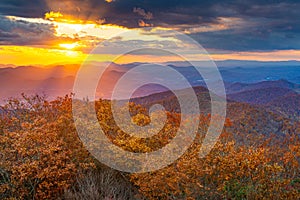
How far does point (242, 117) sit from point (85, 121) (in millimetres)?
76448

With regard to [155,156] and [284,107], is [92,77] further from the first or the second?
[284,107]

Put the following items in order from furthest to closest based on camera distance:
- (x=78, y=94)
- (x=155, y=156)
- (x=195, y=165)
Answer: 1. (x=78, y=94)
2. (x=155, y=156)
3. (x=195, y=165)

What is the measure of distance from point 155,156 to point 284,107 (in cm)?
15347

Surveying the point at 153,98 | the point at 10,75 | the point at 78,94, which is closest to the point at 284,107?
the point at 153,98

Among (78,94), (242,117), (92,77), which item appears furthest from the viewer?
(242,117)

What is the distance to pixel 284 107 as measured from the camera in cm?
15125

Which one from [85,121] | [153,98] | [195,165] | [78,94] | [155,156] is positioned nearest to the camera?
[195,165]

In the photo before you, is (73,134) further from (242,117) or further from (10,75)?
(10,75)

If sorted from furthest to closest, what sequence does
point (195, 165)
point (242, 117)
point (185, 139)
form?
point (242, 117) < point (185, 139) < point (195, 165)

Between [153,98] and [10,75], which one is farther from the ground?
[10,75]

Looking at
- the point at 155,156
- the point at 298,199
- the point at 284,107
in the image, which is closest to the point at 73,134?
the point at 155,156

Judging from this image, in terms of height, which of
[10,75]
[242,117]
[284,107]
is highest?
A: [10,75]

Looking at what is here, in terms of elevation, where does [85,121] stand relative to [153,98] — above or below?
above

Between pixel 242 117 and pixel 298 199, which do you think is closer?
pixel 298 199
